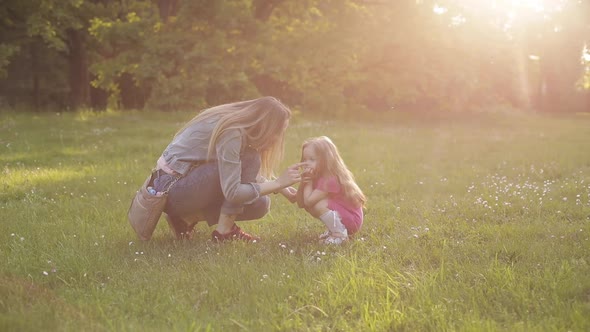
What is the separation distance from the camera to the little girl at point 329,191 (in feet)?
19.0

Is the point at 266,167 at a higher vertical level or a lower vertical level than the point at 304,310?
higher

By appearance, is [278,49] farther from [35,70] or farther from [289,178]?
[289,178]

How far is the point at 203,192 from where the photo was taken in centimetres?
554

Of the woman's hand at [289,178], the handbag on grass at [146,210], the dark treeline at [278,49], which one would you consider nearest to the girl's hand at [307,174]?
the woman's hand at [289,178]

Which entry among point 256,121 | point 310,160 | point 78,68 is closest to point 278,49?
point 78,68

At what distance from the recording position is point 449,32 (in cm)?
2303

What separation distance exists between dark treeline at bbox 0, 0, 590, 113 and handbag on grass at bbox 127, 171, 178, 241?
13735mm

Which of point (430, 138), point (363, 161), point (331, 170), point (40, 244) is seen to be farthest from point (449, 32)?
point (40, 244)

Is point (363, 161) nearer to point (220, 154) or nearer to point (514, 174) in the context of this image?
point (514, 174)

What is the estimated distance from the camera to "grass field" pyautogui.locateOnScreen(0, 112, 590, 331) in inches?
154

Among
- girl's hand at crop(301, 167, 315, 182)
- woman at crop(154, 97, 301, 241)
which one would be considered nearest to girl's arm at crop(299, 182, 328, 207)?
girl's hand at crop(301, 167, 315, 182)

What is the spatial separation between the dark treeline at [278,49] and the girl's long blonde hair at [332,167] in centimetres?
1356

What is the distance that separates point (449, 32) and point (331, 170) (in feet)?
61.9

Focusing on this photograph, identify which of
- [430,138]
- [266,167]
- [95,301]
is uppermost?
[266,167]
